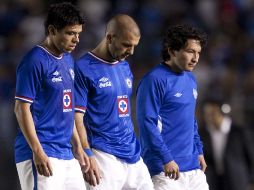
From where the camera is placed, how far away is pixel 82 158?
8.05 metres

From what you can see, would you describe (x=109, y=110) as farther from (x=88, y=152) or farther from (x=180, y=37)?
(x=180, y=37)

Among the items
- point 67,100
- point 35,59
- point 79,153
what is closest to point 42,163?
point 79,153

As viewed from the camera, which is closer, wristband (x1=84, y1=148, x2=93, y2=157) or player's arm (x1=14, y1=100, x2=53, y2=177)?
player's arm (x1=14, y1=100, x2=53, y2=177)

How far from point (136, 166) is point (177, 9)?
885 cm

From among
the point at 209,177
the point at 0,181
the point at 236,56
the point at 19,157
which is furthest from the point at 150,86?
the point at 236,56

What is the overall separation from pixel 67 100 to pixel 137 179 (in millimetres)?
1026

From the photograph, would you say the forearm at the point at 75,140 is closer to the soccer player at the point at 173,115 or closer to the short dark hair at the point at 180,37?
the soccer player at the point at 173,115

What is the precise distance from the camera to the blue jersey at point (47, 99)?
A: 25.4 ft

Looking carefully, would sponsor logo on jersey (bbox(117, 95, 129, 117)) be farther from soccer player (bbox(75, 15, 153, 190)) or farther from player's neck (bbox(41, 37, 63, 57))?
player's neck (bbox(41, 37, 63, 57))

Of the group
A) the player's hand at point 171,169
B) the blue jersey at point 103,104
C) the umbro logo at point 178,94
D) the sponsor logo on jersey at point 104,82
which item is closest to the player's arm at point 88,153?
the blue jersey at point 103,104

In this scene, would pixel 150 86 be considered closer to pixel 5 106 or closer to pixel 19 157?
pixel 19 157

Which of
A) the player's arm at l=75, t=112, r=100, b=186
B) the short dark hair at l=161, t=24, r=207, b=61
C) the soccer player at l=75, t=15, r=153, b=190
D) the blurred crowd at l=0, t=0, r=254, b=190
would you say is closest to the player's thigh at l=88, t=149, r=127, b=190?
the soccer player at l=75, t=15, r=153, b=190

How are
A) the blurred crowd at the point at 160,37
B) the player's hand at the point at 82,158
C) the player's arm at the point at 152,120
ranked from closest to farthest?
1. the player's hand at the point at 82,158
2. the player's arm at the point at 152,120
3. the blurred crowd at the point at 160,37

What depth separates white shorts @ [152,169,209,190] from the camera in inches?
343
